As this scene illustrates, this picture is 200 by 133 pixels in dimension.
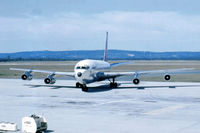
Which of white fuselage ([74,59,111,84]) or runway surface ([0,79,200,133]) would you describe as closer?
runway surface ([0,79,200,133])

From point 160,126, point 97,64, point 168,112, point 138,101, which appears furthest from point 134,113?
point 97,64

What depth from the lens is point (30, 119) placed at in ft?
74.0

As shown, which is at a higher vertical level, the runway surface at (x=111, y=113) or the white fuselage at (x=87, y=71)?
the white fuselage at (x=87, y=71)

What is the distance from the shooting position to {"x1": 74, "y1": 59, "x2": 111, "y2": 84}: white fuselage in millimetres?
50312

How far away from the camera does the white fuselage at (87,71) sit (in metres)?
50.3

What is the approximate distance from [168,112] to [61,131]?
11732 mm

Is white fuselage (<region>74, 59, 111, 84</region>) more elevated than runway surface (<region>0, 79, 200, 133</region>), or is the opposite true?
white fuselage (<region>74, 59, 111, 84</region>)

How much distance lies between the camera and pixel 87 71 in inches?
2012

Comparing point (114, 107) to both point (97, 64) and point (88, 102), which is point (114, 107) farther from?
point (97, 64)

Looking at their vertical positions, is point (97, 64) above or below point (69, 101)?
above

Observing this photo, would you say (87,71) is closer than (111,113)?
No

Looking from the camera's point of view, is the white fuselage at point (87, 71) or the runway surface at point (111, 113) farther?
the white fuselage at point (87, 71)

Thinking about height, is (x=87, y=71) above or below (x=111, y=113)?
above

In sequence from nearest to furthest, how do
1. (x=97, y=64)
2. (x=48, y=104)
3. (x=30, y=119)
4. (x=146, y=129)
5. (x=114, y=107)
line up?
(x=30, y=119) < (x=146, y=129) < (x=114, y=107) < (x=48, y=104) < (x=97, y=64)
